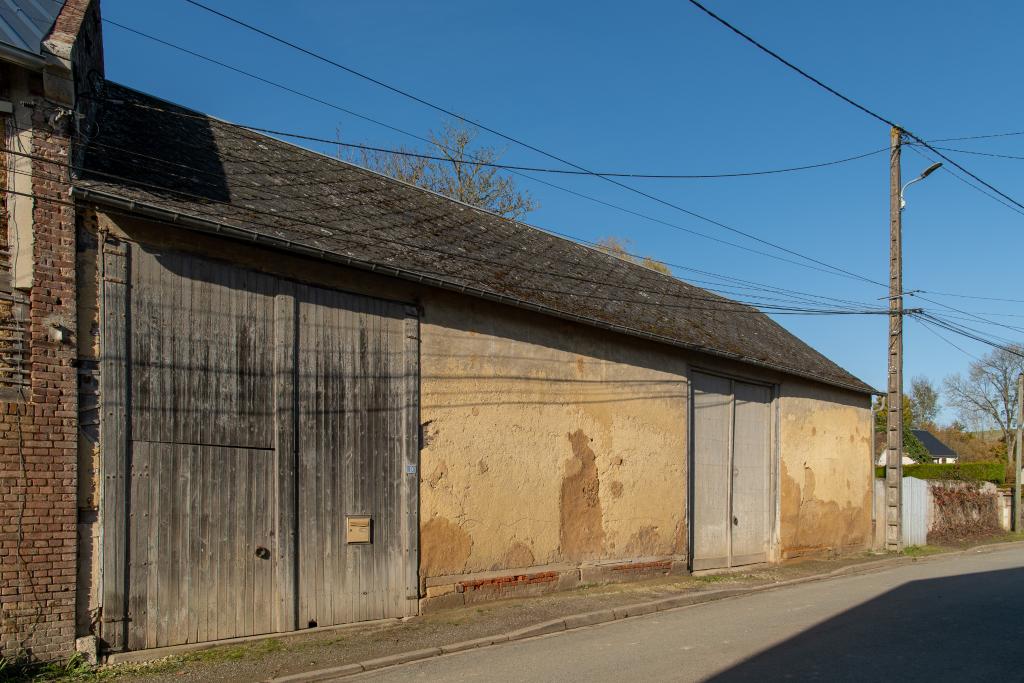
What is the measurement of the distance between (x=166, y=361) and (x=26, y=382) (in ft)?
4.49

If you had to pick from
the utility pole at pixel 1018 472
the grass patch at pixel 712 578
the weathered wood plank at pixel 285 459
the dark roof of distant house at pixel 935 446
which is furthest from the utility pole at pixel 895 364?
the dark roof of distant house at pixel 935 446

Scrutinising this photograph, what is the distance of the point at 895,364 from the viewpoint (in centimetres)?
1988

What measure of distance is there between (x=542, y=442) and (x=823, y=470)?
33.9 ft

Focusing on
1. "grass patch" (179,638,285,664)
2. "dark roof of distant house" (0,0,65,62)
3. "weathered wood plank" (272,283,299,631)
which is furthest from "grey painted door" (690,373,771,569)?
"dark roof of distant house" (0,0,65,62)

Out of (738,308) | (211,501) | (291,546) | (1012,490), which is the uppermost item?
(738,308)

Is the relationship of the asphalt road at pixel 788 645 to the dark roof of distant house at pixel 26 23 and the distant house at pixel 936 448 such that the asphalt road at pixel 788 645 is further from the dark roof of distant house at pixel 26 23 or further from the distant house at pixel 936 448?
the distant house at pixel 936 448

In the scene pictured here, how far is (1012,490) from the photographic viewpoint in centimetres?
3055

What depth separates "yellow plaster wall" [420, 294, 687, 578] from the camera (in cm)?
1145

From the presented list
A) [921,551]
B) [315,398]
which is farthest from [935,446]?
[315,398]

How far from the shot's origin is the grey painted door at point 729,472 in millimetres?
16438

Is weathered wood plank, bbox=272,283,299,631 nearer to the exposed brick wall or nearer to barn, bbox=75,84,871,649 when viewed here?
barn, bbox=75,84,871,649

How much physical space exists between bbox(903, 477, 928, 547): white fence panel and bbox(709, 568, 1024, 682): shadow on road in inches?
417

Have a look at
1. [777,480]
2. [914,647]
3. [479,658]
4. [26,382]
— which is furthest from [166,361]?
[777,480]

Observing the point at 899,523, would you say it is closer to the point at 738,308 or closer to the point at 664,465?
the point at 738,308
